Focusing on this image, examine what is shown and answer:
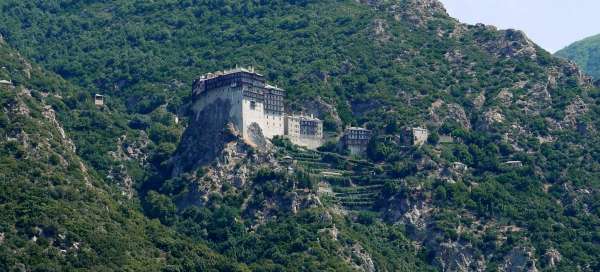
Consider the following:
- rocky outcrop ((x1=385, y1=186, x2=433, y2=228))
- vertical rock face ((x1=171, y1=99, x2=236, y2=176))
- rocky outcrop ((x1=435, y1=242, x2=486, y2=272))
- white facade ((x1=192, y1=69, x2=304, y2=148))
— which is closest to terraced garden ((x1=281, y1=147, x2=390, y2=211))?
rocky outcrop ((x1=385, y1=186, x2=433, y2=228))

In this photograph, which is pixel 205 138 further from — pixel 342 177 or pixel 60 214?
pixel 60 214

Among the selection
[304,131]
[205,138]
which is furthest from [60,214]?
[304,131]

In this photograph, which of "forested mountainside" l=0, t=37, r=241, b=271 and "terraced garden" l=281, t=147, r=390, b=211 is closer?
"forested mountainside" l=0, t=37, r=241, b=271

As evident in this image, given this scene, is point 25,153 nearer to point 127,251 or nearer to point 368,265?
point 127,251

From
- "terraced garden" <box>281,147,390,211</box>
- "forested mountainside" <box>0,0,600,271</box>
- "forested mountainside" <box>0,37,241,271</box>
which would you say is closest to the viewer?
"forested mountainside" <box>0,37,241,271</box>

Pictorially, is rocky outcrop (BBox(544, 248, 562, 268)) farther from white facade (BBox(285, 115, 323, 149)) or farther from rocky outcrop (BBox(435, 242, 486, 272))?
white facade (BBox(285, 115, 323, 149))

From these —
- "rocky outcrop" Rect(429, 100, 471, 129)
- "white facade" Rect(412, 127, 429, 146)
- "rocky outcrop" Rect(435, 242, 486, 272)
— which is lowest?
"rocky outcrop" Rect(435, 242, 486, 272)

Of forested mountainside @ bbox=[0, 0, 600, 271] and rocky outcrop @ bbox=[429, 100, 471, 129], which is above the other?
rocky outcrop @ bbox=[429, 100, 471, 129]

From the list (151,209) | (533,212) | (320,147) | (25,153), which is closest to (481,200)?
(533,212)
